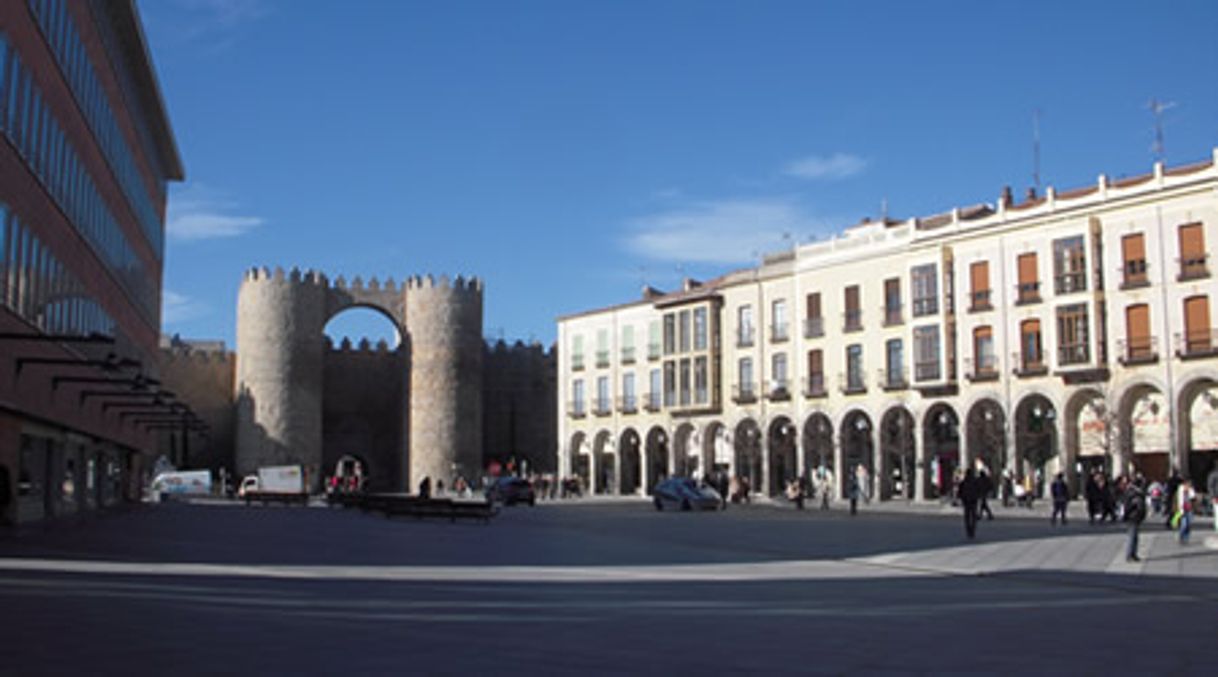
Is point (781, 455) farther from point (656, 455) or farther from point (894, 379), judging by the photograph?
point (656, 455)

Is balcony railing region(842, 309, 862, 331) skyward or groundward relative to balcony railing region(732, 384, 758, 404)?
skyward


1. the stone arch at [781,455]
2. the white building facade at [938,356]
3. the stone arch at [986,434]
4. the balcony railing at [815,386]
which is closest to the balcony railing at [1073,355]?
the white building facade at [938,356]

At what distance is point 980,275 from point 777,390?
11013mm

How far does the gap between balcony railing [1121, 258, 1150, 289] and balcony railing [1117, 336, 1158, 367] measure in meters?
1.78

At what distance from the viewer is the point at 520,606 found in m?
12.0

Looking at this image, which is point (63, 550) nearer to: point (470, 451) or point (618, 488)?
point (618, 488)

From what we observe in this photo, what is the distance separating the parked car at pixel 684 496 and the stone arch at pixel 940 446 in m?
11.8

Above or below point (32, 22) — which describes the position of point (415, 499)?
below

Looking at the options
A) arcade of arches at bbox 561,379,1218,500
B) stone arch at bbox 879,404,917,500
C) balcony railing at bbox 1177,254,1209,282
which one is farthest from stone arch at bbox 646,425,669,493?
balcony railing at bbox 1177,254,1209,282

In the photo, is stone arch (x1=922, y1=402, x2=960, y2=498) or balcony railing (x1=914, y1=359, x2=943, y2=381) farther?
stone arch (x1=922, y1=402, x2=960, y2=498)

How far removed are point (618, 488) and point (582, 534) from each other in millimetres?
36411

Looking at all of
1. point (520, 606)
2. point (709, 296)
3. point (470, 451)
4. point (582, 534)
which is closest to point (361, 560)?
Answer: point (520, 606)

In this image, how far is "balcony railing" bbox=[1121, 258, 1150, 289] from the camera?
4244 cm

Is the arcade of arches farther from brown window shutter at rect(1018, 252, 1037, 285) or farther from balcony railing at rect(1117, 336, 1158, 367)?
brown window shutter at rect(1018, 252, 1037, 285)
